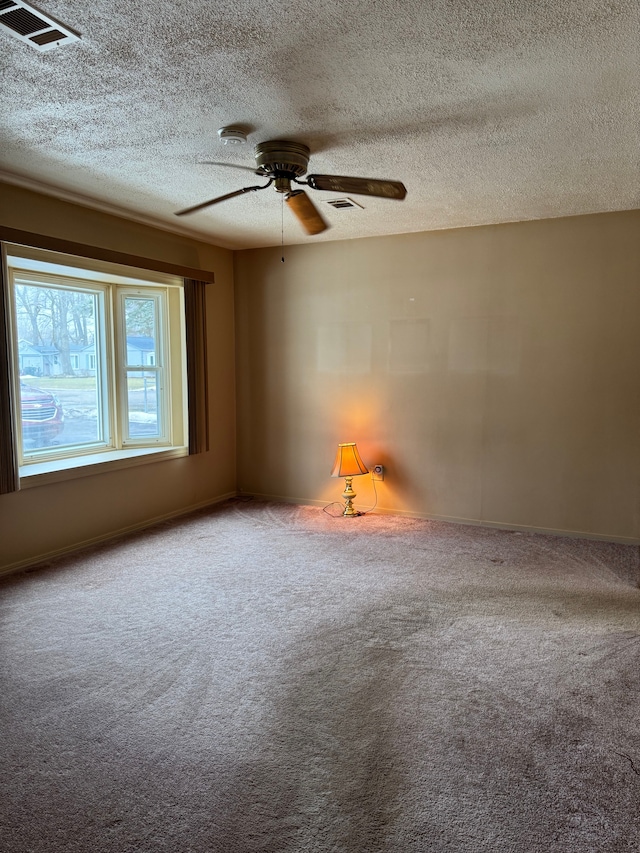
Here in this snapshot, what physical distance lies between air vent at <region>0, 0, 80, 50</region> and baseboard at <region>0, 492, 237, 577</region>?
3.13 metres

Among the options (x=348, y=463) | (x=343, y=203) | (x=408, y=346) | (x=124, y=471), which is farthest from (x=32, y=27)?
(x=348, y=463)

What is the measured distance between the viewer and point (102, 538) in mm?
4586

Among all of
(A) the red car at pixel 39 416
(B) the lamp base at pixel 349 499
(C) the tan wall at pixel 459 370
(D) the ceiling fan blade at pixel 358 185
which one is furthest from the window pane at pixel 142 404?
(D) the ceiling fan blade at pixel 358 185

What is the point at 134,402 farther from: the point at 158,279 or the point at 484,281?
the point at 484,281

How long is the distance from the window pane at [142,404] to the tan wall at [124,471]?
41 centimetres

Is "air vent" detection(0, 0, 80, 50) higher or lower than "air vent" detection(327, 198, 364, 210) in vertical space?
lower

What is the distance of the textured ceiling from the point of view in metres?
1.97

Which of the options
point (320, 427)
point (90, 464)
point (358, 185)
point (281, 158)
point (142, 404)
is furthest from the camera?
point (320, 427)

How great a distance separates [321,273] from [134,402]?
2.13 metres

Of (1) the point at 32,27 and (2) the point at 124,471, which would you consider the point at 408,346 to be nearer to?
(2) the point at 124,471

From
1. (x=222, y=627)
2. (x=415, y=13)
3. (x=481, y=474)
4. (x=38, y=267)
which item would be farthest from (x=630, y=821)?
(x=38, y=267)

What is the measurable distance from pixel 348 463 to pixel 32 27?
386 centimetres

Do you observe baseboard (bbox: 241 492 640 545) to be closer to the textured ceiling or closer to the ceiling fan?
the textured ceiling

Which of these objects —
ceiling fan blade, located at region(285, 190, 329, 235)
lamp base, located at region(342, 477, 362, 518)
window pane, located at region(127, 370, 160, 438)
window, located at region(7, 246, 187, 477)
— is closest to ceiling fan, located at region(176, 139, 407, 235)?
ceiling fan blade, located at region(285, 190, 329, 235)
